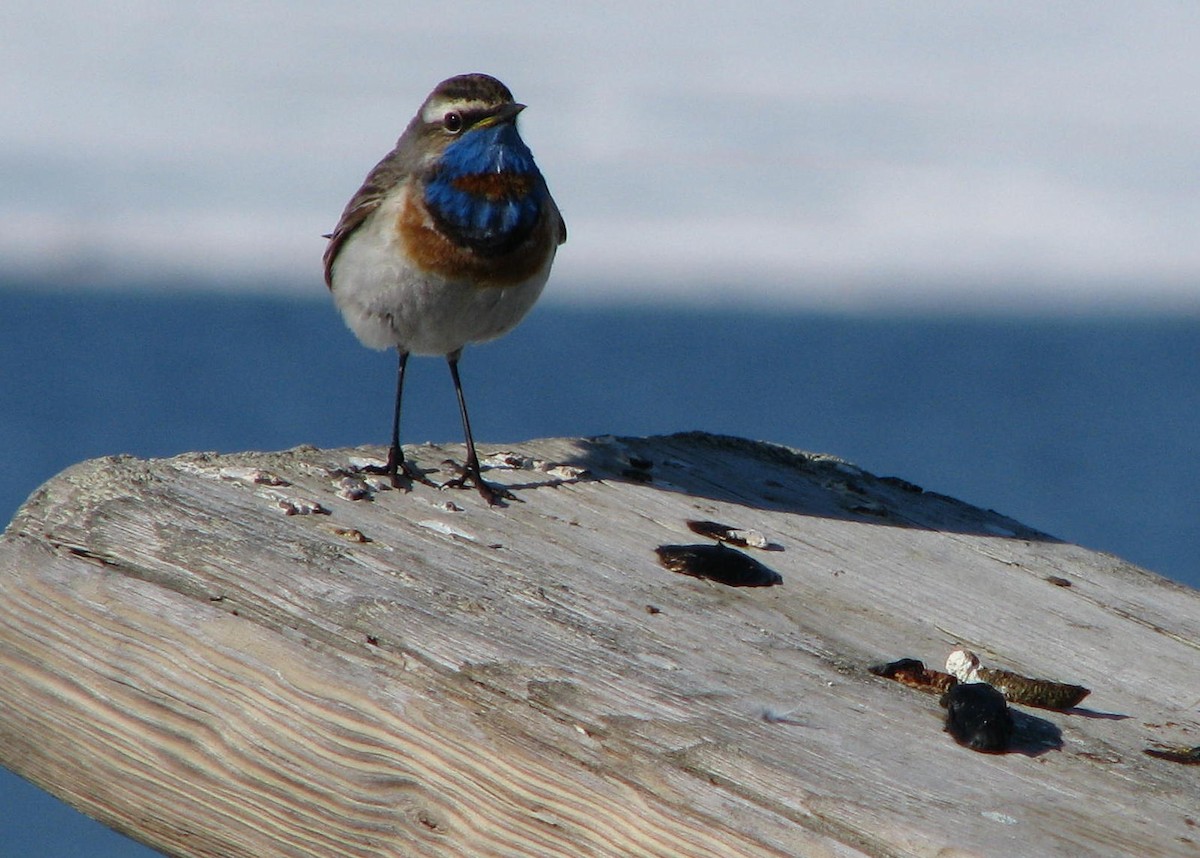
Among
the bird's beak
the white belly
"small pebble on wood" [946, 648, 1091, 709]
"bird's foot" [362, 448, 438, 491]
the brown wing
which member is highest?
the bird's beak

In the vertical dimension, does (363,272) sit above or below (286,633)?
above

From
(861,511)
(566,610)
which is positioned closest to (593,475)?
(861,511)

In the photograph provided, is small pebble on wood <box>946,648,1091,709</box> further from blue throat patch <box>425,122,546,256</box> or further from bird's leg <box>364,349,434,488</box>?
blue throat patch <box>425,122,546,256</box>

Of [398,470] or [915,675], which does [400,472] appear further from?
[915,675]

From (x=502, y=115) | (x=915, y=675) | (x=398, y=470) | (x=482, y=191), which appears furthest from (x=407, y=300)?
(x=915, y=675)

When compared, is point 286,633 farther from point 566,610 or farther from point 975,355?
point 975,355

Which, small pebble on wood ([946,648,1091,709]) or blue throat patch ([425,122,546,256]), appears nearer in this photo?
small pebble on wood ([946,648,1091,709])

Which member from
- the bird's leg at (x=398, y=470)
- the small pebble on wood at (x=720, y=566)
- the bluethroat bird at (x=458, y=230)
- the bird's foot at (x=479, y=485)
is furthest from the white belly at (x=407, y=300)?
the small pebble on wood at (x=720, y=566)

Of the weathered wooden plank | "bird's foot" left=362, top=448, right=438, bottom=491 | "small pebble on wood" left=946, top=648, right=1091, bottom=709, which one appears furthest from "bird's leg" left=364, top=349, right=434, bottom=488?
"small pebble on wood" left=946, top=648, right=1091, bottom=709
